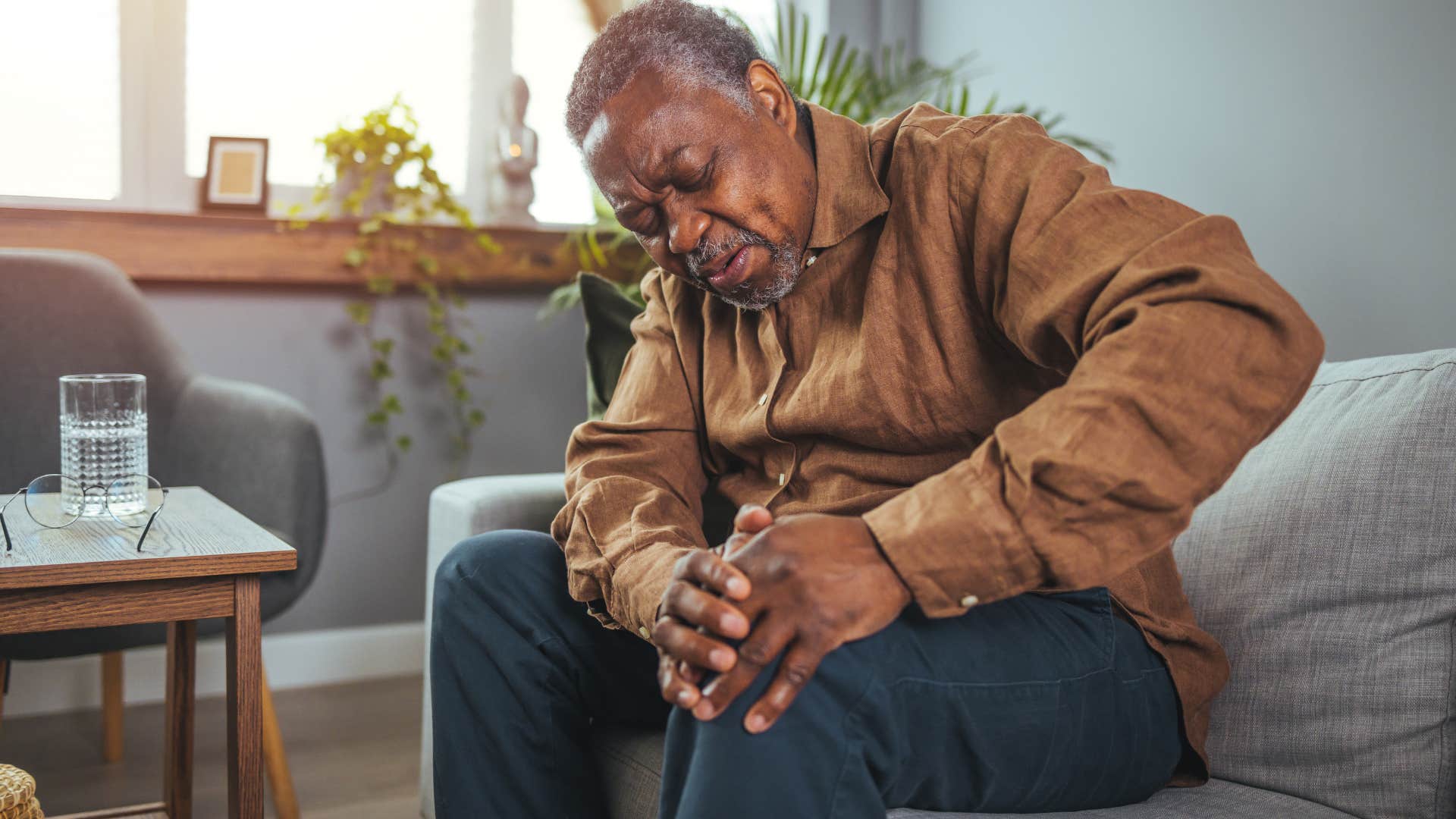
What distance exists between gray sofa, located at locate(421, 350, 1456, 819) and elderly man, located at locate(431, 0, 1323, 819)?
0.18ft

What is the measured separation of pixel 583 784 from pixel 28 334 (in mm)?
1377

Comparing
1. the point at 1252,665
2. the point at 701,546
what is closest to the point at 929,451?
the point at 701,546

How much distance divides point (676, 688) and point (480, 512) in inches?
28.5

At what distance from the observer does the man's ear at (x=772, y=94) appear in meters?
1.22

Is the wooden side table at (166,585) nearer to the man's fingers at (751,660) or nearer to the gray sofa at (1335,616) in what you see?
the gray sofa at (1335,616)

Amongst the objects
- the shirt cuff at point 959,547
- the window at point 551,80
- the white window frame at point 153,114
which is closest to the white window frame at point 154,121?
the white window frame at point 153,114

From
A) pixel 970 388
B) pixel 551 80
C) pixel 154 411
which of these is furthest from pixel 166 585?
pixel 551 80

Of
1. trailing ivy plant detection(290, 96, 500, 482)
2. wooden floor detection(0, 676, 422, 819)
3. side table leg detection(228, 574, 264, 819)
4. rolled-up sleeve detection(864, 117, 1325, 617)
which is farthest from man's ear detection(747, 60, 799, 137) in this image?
trailing ivy plant detection(290, 96, 500, 482)

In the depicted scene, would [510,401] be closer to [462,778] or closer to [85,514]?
[85,514]

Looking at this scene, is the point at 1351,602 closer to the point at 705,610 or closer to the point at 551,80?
the point at 705,610

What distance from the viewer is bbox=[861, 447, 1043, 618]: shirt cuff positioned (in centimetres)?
82

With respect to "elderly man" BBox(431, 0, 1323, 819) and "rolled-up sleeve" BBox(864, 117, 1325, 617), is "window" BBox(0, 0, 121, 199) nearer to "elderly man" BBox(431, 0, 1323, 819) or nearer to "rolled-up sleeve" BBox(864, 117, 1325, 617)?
"elderly man" BBox(431, 0, 1323, 819)

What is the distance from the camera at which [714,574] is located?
86 centimetres

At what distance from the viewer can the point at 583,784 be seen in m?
1.22
